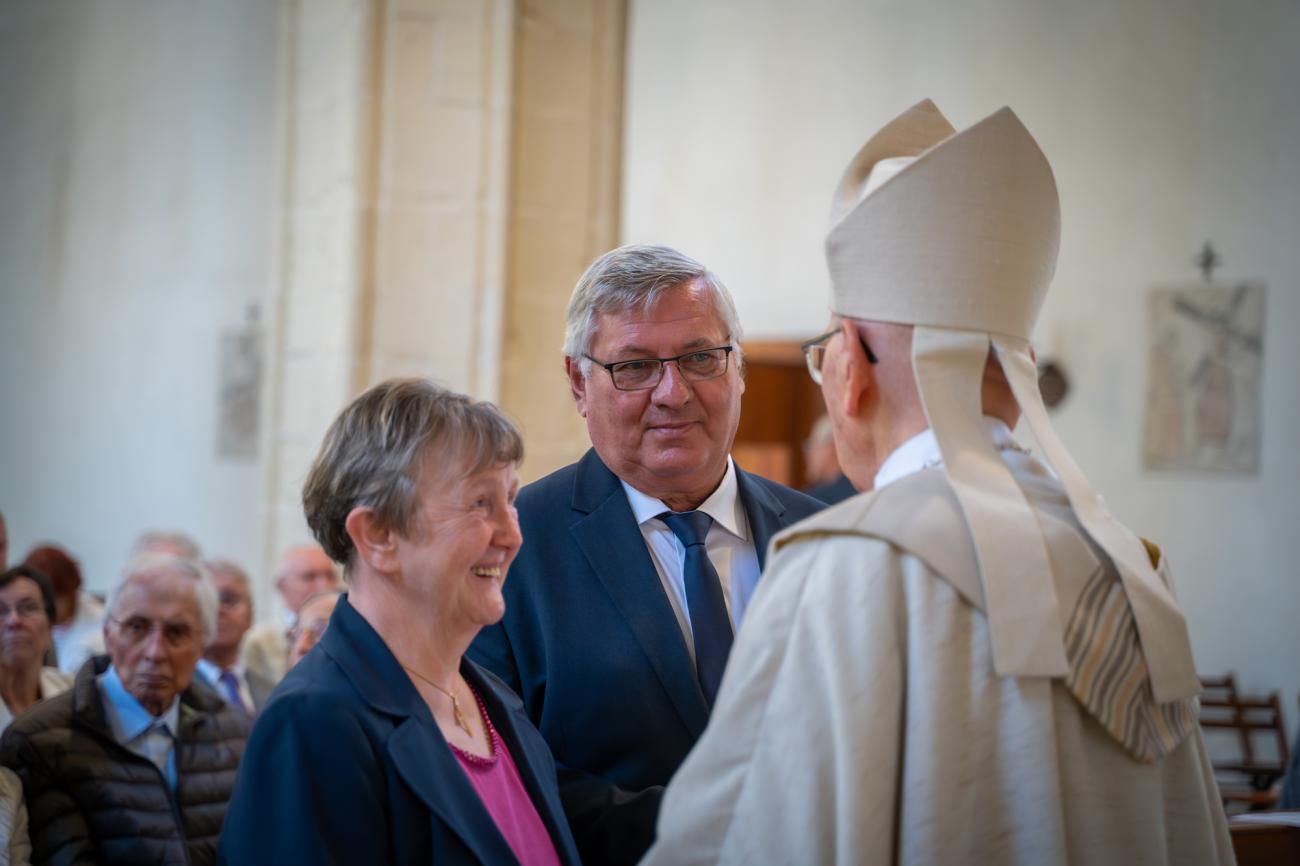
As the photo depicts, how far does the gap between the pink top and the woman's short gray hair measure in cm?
37

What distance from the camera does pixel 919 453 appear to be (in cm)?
164

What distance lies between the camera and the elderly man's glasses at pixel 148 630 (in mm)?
3480

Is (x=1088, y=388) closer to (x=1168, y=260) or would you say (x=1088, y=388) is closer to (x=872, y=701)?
(x=1168, y=260)

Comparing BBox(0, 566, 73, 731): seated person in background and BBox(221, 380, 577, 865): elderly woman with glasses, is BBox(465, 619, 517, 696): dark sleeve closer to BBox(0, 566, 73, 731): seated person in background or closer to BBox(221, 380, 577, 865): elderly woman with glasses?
BBox(221, 380, 577, 865): elderly woman with glasses

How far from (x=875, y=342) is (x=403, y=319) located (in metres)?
5.90

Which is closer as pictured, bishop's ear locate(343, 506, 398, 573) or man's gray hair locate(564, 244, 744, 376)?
bishop's ear locate(343, 506, 398, 573)

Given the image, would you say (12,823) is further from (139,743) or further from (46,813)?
(139,743)

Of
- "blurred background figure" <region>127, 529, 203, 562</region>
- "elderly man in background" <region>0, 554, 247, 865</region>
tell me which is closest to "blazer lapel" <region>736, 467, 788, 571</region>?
"elderly man in background" <region>0, 554, 247, 865</region>

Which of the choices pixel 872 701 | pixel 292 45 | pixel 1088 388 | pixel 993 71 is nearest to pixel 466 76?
pixel 292 45

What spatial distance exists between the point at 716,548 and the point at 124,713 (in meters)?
1.78

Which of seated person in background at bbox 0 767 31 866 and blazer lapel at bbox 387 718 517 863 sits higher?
blazer lapel at bbox 387 718 517 863

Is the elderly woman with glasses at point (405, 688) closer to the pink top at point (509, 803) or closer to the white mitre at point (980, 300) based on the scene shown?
the pink top at point (509, 803)

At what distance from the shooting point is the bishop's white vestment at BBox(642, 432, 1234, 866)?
1473mm

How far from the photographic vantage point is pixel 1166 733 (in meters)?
1.59
